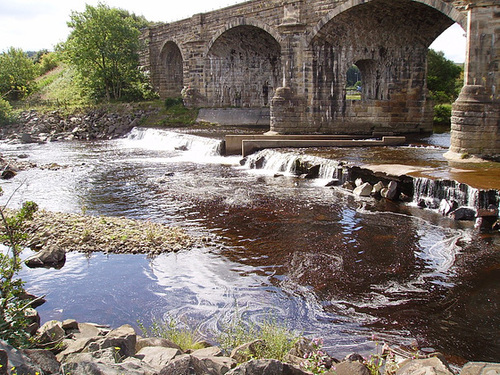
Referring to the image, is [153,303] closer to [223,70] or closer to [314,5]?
[314,5]

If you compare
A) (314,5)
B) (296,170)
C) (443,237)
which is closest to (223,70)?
(314,5)

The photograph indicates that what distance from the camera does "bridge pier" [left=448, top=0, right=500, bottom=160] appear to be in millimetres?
13984

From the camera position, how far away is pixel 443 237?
29.7 ft

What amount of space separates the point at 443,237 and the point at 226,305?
4.88 meters

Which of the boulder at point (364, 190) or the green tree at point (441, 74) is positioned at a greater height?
the green tree at point (441, 74)

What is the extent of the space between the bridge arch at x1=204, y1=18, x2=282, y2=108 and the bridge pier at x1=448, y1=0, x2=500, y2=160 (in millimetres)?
15968

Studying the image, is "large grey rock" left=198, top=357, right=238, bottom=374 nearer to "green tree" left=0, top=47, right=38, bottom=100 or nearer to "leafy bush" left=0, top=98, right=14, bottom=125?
"leafy bush" left=0, top=98, right=14, bottom=125

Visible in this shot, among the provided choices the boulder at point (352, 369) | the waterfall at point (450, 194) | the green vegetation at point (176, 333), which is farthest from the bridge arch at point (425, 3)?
the boulder at point (352, 369)

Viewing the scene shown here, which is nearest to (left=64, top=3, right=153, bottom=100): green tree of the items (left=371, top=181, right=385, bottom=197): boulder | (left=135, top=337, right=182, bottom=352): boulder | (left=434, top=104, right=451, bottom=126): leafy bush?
(left=434, top=104, right=451, bottom=126): leafy bush

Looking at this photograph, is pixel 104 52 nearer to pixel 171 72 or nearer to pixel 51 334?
pixel 171 72

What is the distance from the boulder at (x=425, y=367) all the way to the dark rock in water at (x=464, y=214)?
6.75 meters

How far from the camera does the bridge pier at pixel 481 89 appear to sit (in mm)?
13984

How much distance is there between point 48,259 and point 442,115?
1074 inches

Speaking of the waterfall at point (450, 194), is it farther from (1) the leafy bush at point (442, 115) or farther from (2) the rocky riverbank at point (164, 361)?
(1) the leafy bush at point (442, 115)
